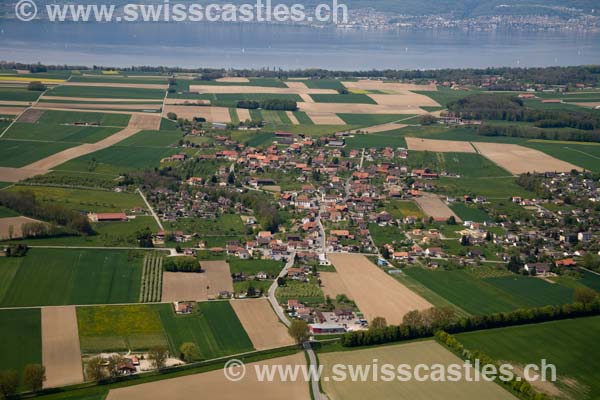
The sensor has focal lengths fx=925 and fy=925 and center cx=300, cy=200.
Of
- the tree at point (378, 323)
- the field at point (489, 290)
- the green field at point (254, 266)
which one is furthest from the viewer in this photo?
the green field at point (254, 266)

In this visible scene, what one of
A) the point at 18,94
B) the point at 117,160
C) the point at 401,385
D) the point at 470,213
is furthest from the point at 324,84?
the point at 401,385

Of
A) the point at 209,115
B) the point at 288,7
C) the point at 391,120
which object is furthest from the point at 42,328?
the point at 288,7

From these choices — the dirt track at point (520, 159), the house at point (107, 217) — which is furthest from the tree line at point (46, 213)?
the dirt track at point (520, 159)

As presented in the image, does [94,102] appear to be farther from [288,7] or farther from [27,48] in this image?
[288,7]

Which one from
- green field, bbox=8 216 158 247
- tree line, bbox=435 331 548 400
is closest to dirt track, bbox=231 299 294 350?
tree line, bbox=435 331 548 400

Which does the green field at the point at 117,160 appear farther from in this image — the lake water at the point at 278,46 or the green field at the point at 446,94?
the lake water at the point at 278,46

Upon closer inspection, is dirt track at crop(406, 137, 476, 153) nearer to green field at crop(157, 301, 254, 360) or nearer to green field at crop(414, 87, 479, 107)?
green field at crop(414, 87, 479, 107)

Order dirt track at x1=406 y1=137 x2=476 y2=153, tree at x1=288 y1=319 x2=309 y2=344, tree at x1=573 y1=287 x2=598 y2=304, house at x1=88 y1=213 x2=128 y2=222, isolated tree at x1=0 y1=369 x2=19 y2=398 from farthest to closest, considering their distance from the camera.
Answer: dirt track at x1=406 y1=137 x2=476 y2=153
house at x1=88 y1=213 x2=128 y2=222
tree at x1=573 y1=287 x2=598 y2=304
tree at x1=288 y1=319 x2=309 y2=344
isolated tree at x1=0 y1=369 x2=19 y2=398
